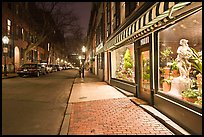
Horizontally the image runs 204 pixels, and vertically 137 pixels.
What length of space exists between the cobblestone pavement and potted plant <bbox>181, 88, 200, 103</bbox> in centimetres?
93

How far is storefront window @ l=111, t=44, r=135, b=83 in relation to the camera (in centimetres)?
1112

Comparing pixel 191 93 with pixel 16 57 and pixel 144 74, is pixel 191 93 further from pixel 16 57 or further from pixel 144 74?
pixel 16 57

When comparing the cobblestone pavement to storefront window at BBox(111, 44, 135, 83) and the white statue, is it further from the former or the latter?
storefront window at BBox(111, 44, 135, 83)

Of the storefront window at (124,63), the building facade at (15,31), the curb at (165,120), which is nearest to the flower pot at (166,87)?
the curb at (165,120)

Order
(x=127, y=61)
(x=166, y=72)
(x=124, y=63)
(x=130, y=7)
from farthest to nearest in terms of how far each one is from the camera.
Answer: (x=124, y=63) → (x=127, y=61) → (x=130, y=7) → (x=166, y=72)

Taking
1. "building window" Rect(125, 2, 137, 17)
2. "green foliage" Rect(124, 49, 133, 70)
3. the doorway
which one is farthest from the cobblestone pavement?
the doorway

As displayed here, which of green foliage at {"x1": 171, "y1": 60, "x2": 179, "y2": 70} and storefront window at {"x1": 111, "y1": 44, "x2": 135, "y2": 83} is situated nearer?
green foliage at {"x1": 171, "y1": 60, "x2": 179, "y2": 70}

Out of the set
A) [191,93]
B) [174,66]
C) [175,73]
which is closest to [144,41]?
[174,66]

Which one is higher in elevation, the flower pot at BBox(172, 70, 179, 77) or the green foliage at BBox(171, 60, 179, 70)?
the green foliage at BBox(171, 60, 179, 70)

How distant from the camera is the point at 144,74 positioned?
29.4 feet

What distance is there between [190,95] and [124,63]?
7563 mm

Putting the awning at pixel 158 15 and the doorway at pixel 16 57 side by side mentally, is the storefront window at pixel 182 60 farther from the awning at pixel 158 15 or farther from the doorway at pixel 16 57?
the doorway at pixel 16 57

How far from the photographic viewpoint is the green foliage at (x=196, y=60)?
18.2ft

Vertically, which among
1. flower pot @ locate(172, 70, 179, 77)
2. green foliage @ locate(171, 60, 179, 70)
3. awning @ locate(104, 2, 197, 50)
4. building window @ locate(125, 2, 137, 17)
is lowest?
flower pot @ locate(172, 70, 179, 77)
